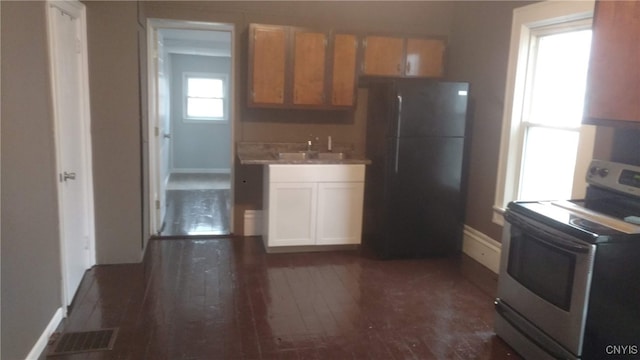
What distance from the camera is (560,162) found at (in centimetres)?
353

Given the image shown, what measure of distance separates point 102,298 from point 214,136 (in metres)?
5.90

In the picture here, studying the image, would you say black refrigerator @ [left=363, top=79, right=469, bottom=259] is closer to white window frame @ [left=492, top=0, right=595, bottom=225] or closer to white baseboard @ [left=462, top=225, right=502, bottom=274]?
white baseboard @ [left=462, top=225, right=502, bottom=274]

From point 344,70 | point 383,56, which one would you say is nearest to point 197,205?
point 344,70

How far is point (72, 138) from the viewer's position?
336cm

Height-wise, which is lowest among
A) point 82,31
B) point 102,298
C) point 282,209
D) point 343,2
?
point 102,298

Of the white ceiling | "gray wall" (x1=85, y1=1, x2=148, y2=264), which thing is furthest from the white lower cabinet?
the white ceiling

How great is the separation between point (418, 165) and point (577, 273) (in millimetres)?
Answer: 2082

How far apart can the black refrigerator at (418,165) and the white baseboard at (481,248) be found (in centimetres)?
13

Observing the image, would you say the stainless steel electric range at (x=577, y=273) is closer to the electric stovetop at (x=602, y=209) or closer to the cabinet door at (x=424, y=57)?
the electric stovetop at (x=602, y=209)

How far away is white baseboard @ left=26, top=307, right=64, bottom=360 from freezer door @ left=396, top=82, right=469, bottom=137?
9.44ft

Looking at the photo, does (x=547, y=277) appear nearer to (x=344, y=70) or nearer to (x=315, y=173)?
(x=315, y=173)

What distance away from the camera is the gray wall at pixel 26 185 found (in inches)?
86.2

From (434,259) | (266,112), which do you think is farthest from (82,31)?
(434,259)

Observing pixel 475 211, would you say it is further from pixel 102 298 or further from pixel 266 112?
pixel 102 298
